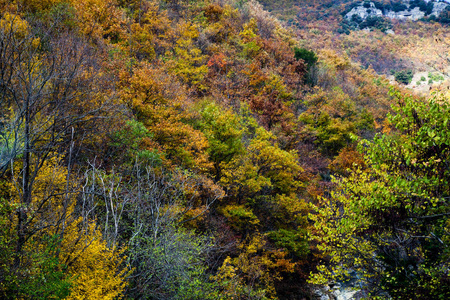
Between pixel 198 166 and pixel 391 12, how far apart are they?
503ft

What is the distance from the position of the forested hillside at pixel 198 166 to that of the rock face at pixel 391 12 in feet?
307

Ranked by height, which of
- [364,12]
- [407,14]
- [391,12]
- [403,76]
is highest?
[391,12]

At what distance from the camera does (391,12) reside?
133000 millimetres

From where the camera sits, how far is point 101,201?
12.4m

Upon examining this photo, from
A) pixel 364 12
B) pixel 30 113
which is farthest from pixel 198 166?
pixel 364 12

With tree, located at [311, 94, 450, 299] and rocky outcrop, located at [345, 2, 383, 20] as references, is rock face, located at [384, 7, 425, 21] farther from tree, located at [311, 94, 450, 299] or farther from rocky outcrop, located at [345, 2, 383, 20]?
tree, located at [311, 94, 450, 299]

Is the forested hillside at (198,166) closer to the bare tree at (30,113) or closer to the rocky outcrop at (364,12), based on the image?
the bare tree at (30,113)

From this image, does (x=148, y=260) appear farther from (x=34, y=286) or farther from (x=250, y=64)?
(x=250, y=64)

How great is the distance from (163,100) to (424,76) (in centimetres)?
8887

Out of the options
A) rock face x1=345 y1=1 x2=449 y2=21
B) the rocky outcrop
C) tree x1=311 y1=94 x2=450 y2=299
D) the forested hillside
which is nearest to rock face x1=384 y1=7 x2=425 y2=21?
rock face x1=345 y1=1 x2=449 y2=21

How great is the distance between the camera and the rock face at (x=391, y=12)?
126 m

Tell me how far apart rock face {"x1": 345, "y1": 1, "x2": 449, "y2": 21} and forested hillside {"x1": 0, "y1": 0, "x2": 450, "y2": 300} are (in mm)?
93498

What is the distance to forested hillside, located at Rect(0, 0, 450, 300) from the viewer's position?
7.51 meters

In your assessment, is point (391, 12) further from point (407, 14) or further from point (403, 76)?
point (403, 76)
